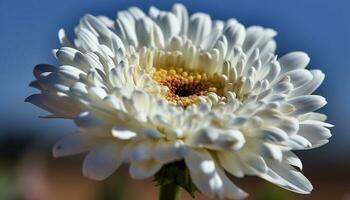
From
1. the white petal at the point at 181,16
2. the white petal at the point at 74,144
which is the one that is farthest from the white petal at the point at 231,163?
the white petal at the point at 181,16

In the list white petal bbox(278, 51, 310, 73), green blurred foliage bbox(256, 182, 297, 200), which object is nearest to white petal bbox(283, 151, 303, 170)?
white petal bbox(278, 51, 310, 73)

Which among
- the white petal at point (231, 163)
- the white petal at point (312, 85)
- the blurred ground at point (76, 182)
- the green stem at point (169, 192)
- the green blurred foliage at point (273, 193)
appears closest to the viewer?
the white petal at point (231, 163)

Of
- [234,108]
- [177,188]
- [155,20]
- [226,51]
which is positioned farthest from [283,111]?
[155,20]

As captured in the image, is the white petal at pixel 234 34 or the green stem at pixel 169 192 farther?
the white petal at pixel 234 34

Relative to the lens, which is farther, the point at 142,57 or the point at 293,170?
the point at 142,57

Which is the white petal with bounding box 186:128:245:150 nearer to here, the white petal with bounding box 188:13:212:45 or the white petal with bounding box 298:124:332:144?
the white petal with bounding box 298:124:332:144

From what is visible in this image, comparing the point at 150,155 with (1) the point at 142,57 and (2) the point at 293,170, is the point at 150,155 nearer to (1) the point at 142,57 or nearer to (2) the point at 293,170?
(2) the point at 293,170

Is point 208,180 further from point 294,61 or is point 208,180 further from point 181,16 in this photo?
point 181,16

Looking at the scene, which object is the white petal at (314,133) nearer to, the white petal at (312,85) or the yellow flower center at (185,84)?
the white petal at (312,85)
